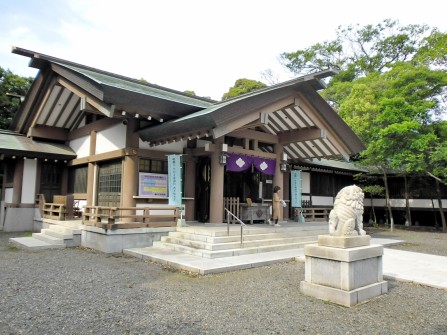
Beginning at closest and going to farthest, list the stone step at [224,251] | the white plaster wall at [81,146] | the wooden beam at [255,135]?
the stone step at [224,251] → the wooden beam at [255,135] → the white plaster wall at [81,146]

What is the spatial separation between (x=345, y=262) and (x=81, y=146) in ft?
39.7

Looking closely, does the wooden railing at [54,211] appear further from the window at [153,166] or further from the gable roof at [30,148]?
the window at [153,166]

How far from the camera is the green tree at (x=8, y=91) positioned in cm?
1925

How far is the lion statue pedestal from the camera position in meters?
5.15

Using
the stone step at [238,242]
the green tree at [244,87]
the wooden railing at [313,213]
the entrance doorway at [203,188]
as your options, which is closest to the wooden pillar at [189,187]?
the entrance doorway at [203,188]

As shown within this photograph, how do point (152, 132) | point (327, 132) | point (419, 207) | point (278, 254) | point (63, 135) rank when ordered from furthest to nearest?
point (419, 207) < point (63, 135) < point (327, 132) < point (152, 132) < point (278, 254)

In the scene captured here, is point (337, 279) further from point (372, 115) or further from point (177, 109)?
point (372, 115)

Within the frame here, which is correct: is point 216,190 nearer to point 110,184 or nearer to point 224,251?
point 224,251

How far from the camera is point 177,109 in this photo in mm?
10789

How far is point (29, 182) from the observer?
14.1m

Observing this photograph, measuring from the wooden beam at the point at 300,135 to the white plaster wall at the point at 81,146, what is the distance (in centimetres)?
772

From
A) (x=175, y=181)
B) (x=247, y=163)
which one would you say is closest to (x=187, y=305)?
(x=175, y=181)

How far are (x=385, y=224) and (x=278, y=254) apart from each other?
46.6 ft

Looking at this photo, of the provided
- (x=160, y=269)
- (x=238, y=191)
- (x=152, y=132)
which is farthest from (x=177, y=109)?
(x=160, y=269)
